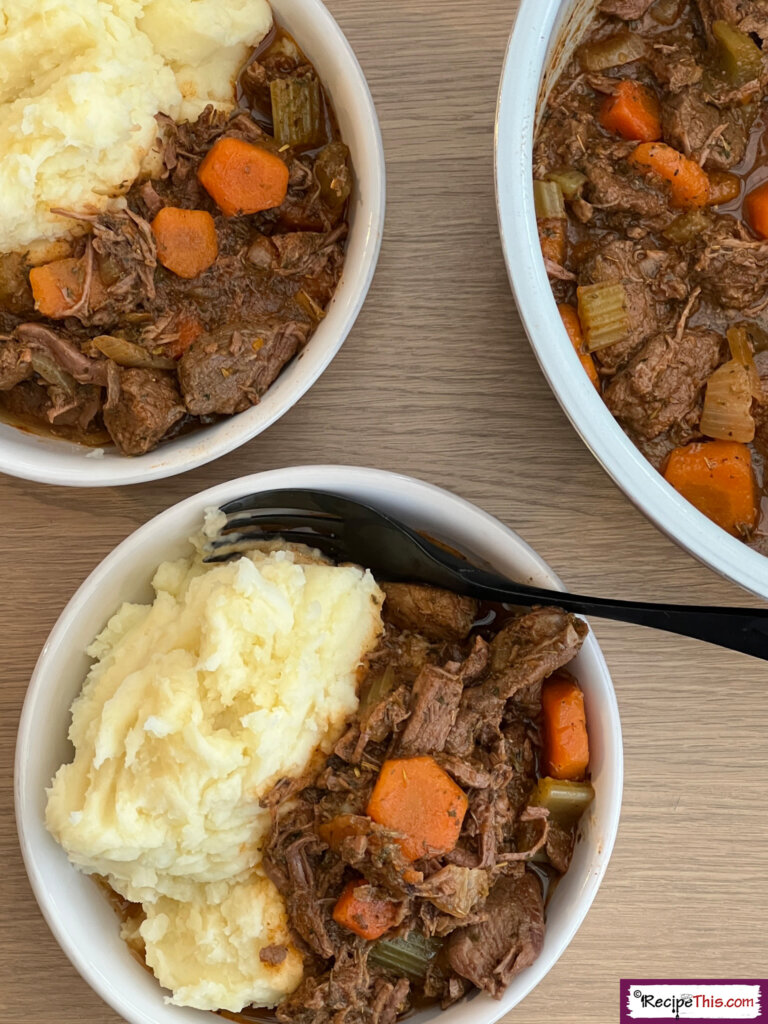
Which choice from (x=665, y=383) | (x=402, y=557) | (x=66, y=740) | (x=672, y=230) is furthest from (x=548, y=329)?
(x=66, y=740)

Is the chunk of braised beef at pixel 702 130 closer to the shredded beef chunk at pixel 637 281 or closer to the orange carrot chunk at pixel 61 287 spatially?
the shredded beef chunk at pixel 637 281

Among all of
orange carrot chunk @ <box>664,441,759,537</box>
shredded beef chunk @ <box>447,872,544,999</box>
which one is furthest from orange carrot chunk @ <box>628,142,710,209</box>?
shredded beef chunk @ <box>447,872,544,999</box>

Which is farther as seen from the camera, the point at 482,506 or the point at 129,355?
the point at 482,506

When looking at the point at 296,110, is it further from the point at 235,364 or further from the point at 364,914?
the point at 364,914

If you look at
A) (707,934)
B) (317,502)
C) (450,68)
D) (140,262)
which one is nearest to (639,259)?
(450,68)

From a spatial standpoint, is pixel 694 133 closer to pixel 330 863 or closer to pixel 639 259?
pixel 639 259

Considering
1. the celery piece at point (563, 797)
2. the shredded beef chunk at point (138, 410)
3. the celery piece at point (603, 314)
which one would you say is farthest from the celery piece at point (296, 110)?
the celery piece at point (563, 797)

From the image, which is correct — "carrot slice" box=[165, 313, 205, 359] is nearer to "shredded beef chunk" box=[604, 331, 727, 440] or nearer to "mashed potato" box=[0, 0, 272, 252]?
"mashed potato" box=[0, 0, 272, 252]
